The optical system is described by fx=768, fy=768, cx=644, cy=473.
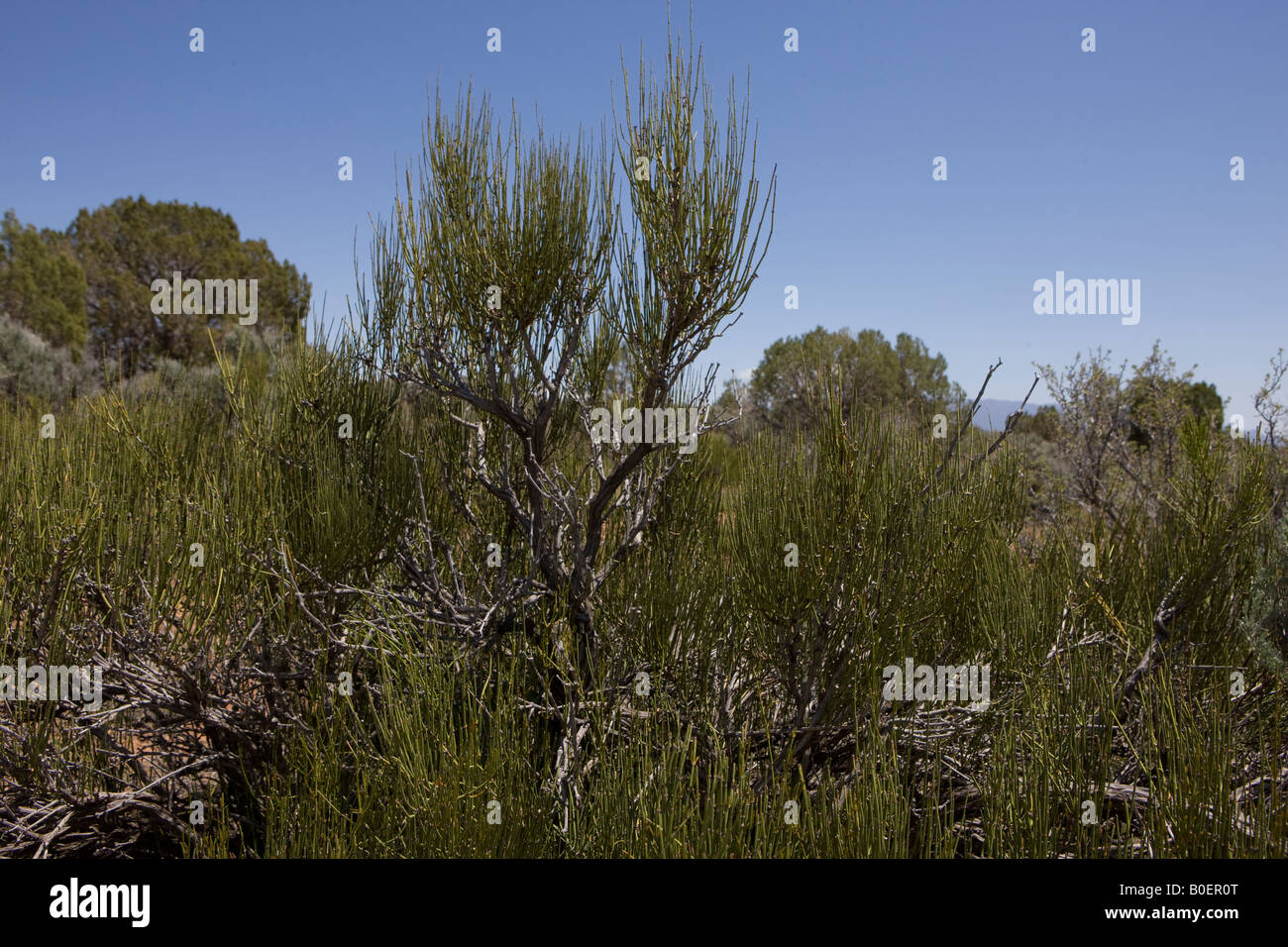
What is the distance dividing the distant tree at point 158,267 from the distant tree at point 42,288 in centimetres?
101

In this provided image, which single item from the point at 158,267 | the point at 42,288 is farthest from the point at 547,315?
the point at 158,267

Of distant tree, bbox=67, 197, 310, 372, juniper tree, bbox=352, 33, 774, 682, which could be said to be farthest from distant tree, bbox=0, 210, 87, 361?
juniper tree, bbox=352, 33, 774, 682

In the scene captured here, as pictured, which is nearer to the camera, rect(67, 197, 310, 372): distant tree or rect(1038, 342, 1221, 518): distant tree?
rect(1038, 342, 1221, 518): distant tree

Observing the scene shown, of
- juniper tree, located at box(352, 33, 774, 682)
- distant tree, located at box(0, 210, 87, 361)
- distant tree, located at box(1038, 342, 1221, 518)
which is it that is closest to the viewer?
juniper tree, located at box(352, 33, 774, 682)

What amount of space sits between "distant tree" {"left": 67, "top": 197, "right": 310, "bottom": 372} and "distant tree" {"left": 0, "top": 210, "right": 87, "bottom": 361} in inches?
39.9

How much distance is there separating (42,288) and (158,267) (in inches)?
147

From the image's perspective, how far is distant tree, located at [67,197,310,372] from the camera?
22922 millimetres

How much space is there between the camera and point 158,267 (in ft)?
79.9

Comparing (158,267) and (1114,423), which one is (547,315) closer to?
(1114,423)

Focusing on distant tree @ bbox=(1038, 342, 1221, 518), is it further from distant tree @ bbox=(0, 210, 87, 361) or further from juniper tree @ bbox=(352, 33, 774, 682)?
distant tree @ bbox=(0, 210, 87, 361)

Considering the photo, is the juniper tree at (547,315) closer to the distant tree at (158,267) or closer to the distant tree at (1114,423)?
the distant tree at (1114,423)

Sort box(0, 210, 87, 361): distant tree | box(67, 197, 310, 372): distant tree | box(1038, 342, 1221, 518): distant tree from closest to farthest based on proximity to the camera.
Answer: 1. box(1038, 342, 1221, 518): distant tree
2. box(0, 210, 87, 361): distant tree
3. box(67, 197, 310, 372): distant tree

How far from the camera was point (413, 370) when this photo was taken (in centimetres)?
388
